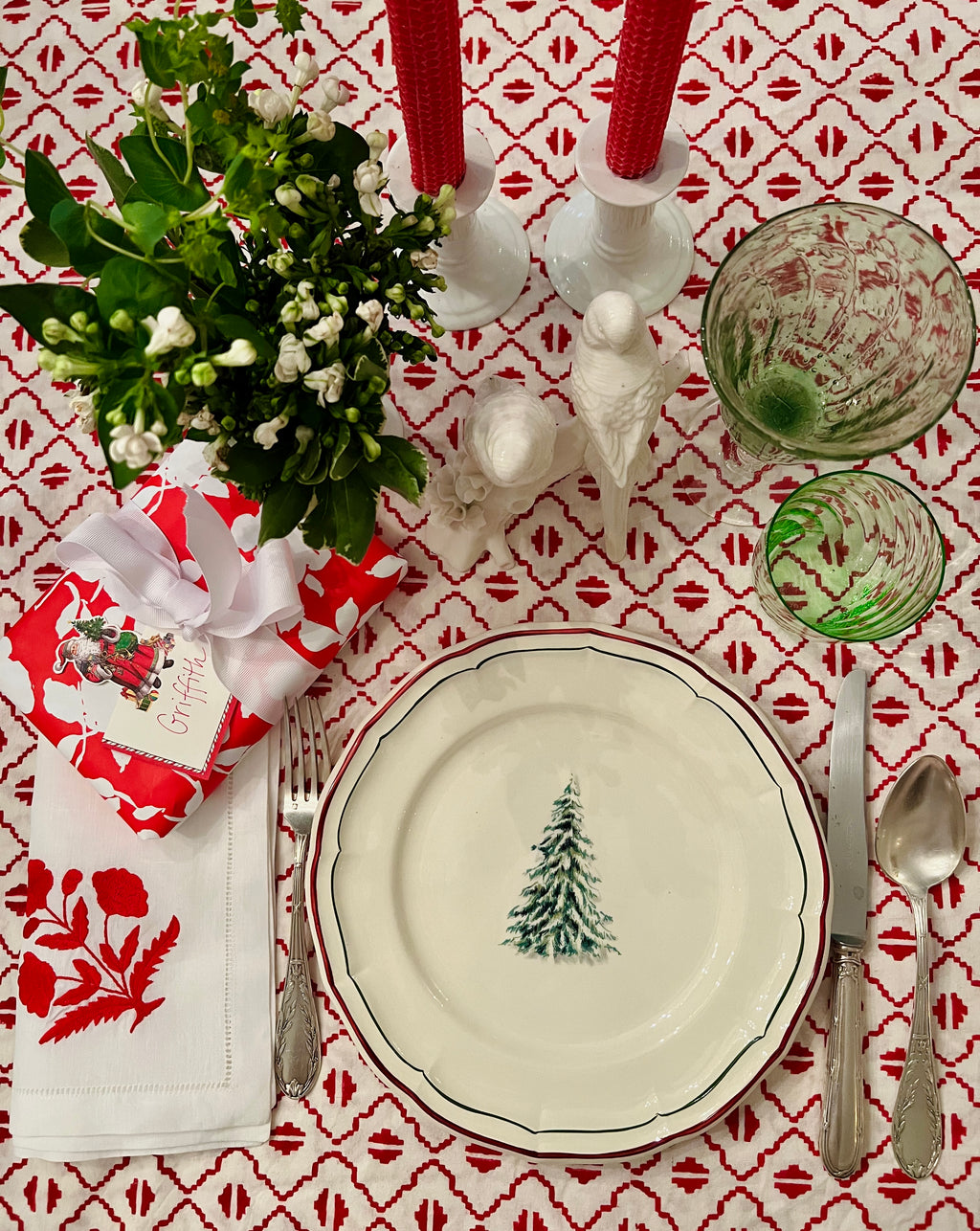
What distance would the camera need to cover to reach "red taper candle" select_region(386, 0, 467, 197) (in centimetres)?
61

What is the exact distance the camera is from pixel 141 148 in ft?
1.78

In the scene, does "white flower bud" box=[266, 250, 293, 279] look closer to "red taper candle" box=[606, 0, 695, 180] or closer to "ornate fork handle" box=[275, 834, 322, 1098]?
"red taper candle" box=[606, 0, 695, 180]

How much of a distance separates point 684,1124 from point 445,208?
0.72m

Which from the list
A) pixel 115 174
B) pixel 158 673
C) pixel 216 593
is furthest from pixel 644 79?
pixel 158 673

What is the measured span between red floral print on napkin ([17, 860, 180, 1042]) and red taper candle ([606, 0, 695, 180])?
735 millimetres

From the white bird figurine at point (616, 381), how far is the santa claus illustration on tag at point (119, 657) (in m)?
0.43

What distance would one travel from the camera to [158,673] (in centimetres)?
87

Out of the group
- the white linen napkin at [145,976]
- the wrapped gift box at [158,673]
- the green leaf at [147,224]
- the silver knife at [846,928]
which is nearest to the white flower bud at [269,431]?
the green leaf at [147,224]

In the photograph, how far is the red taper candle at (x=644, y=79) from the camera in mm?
628

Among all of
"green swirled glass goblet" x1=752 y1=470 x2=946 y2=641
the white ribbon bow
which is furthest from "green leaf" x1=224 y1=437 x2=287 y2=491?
"green swirled glass goblet" x1=752 y1=470 x2=946 y2=641

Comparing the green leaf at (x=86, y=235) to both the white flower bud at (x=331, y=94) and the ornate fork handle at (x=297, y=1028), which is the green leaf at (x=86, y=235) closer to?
the white flower bud at (x=331, y=94)

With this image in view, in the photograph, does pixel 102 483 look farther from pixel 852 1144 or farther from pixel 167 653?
pixel 852 1144

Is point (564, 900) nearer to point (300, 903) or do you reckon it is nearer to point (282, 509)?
point (300, 903)

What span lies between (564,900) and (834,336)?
54 cm
